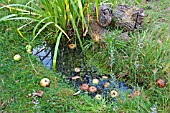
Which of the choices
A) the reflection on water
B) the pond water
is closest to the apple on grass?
the pond water

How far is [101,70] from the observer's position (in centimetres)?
249

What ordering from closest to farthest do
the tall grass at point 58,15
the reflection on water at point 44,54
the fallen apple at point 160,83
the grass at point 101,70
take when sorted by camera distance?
the grass at point 101,70 → the fallen apple at point 160,83 → the tall grass at point 58,15 → the reflection on water at point 44,54

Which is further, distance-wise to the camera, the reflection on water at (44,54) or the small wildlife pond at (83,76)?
the reflection on water at (44,54)

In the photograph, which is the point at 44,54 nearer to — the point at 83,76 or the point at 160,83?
the point at 83,76

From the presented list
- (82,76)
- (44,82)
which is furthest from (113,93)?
(44,82)

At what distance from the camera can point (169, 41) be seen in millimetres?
2609

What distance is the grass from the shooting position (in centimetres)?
209

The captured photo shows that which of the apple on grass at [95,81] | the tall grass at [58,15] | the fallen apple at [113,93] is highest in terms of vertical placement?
the tall grass at [58,15]

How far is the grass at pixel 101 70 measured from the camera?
2.09 meters

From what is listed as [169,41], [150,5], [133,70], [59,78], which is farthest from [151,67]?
[150,5]

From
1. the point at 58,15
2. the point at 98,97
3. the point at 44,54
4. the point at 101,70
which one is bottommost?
the point at 98,97

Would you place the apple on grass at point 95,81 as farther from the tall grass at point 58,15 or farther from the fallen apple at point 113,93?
the tall grass at point 58,15

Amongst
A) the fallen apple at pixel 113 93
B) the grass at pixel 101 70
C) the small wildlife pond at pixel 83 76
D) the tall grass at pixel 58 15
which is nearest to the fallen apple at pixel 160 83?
the grass at pixel 101 70

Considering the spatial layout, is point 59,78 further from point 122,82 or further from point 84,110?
point 122,82
